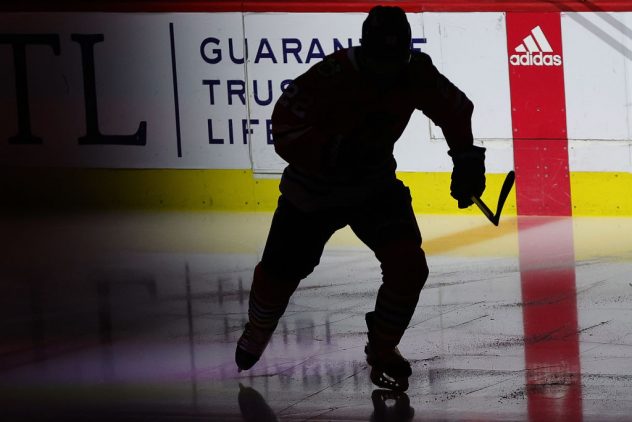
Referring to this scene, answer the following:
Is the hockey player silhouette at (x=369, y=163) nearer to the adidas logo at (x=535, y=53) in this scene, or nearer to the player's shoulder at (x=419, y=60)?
the player's shoulder at (x=419, y=60)

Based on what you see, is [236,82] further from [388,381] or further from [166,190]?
[388,381]

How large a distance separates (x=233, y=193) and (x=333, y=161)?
4.22 meters

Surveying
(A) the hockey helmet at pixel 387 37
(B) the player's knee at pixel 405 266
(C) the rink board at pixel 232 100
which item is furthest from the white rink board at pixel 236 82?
(A) the hockey helmet at pixel 387 37

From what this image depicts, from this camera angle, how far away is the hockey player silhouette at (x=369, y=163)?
15.7ft

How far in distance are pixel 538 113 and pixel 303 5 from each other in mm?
1566

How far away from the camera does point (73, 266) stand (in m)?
7.63

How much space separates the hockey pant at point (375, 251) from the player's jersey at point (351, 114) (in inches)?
6.0

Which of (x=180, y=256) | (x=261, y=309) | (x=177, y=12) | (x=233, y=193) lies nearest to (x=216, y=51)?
(x=177, y=12)

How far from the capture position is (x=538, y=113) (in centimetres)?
848

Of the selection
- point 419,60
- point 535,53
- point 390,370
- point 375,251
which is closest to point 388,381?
point 390,370

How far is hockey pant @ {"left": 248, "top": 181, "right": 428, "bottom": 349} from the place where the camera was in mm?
4957

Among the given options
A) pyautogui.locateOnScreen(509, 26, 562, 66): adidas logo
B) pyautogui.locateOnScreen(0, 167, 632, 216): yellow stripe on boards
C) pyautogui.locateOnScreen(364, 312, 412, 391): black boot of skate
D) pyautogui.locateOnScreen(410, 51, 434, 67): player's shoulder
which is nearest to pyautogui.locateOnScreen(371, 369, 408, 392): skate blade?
pyautogui.locateOnScreen(364, 312, 412, 391): black boot of skate

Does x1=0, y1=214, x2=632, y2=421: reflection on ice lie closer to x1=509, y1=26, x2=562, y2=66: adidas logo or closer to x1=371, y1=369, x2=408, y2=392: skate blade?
x1=371, y1=369, x2=408, y2=392: skate blade

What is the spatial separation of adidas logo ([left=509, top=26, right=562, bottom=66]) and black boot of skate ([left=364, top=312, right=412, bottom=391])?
12.1ft
